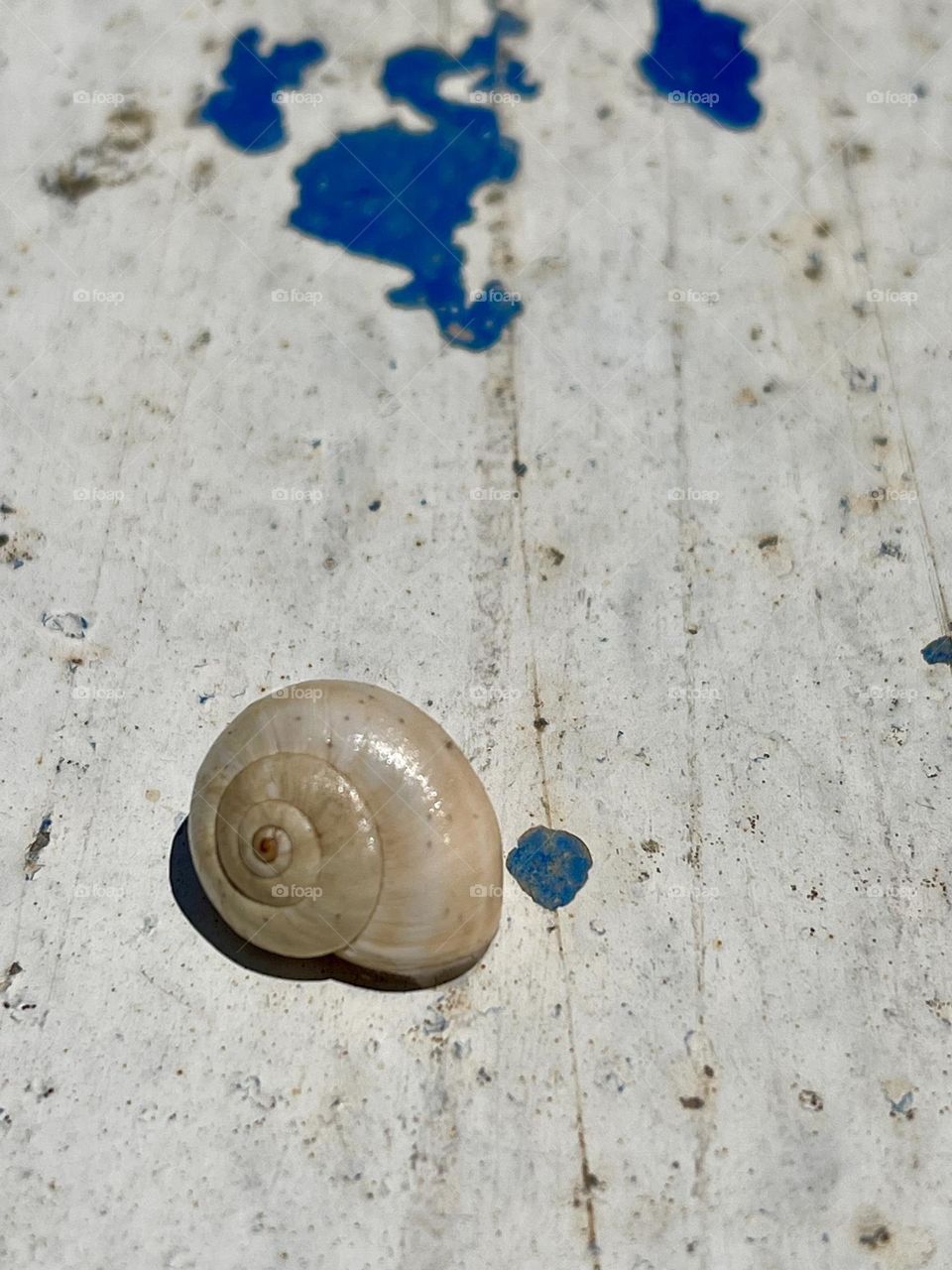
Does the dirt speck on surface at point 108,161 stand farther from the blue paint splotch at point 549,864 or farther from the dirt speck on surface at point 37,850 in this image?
the blue paint splotch at point 549,864

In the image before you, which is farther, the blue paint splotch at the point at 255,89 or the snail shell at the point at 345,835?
the blue paint splotch at the point at 255,89

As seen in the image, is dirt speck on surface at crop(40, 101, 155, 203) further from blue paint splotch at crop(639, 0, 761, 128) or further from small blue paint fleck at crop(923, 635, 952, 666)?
small blue paint fleck at crop(923, 635, 952, 666)

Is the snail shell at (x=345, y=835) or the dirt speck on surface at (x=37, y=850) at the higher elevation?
the snail shell at (x=345, y=835)

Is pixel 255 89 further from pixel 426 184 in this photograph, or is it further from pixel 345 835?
pixel 345 835

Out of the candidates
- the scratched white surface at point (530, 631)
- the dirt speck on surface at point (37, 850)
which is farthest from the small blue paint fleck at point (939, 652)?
the dirt speck on surface at point (37, 850)

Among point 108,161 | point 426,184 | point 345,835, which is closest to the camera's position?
point 345,835

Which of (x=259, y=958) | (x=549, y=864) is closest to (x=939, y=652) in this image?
(x=549, y=864)

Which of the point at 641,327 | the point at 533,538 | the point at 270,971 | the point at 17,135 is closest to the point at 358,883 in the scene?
the point at 270,971
